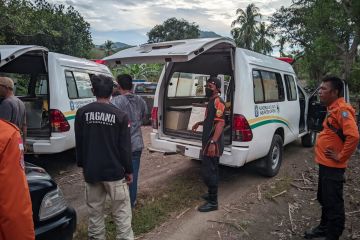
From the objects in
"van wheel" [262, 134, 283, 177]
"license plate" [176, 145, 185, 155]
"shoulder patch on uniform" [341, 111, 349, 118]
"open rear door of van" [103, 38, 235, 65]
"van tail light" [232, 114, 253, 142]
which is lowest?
"van wheel" [262, 134, 283, 177]

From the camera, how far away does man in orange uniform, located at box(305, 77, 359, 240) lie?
137 inches

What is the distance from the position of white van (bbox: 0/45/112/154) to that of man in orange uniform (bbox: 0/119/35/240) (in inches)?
147

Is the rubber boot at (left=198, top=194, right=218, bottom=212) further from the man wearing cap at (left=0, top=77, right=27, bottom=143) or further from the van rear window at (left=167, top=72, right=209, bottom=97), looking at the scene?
the man wearing cap at (left=0, top=77, right=27, bottom=143)

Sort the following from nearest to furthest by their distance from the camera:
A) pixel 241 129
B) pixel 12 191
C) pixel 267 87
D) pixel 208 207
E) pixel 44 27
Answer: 1. pixel 12 191
2. pixel 208 207
3. pixel 241 129
4. pixel 267 87
5. pixel 44 27

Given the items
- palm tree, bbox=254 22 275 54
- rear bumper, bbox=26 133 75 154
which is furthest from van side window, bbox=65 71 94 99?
palm tree, bbox=254 22 275 54

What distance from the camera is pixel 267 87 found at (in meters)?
5.94

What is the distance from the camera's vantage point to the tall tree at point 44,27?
14.3 m

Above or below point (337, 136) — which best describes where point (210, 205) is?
below

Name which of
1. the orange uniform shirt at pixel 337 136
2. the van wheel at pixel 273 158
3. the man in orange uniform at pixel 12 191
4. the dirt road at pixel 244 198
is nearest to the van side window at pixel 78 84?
the dirt road at pixel 244 198

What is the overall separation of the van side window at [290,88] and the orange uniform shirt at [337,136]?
3291 mm

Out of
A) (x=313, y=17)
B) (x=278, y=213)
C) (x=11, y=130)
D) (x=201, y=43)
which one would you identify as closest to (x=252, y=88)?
(x=201, y=43)

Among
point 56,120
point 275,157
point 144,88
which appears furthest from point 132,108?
point 144,88

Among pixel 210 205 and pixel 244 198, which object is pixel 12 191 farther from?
pixel 244 198

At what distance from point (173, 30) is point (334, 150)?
199ft
